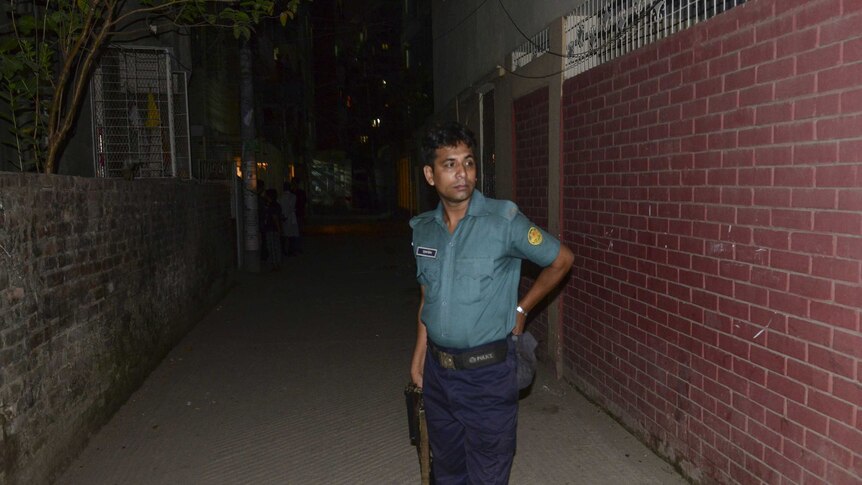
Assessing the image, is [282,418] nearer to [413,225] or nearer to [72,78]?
[413,225]

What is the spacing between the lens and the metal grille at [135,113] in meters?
9.18

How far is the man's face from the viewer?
309 centimetres

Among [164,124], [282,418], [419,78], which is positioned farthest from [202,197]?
[419,78]

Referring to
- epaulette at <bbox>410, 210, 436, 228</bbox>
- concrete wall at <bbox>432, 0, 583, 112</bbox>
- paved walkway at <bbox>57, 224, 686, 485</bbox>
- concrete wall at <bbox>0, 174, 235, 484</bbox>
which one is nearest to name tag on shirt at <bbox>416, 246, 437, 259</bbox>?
epaulette at <bbox>410, 210, 436, 228</bbox>

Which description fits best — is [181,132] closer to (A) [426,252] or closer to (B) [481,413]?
(A) [426,252]

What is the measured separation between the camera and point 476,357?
118 inches

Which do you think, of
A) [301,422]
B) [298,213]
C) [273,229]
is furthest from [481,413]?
[298,213]

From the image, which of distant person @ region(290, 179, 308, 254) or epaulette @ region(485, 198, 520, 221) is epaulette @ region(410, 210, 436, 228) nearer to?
epaulette @ region(485, 198, 520, 221)

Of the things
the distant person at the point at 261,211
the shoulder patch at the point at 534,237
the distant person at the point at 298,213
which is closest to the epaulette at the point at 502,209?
the shoulder patch at the point at 534,237

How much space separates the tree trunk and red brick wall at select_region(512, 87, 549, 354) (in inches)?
333

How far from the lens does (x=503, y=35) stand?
9039 mm

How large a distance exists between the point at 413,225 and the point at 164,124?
753 centimetres

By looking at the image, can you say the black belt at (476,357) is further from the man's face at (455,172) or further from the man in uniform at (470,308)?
the man's face at (455,172)

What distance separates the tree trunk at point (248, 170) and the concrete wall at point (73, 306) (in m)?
6.69
